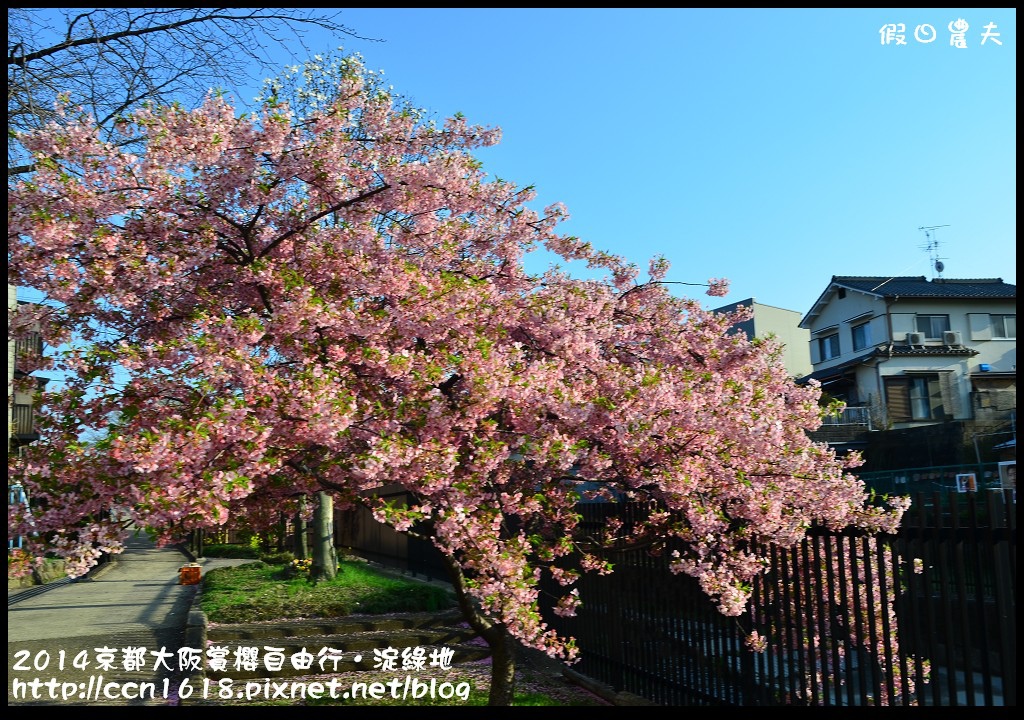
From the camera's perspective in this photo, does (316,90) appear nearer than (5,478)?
No

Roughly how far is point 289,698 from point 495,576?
14.4 feet

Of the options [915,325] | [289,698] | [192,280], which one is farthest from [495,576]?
[915,325]

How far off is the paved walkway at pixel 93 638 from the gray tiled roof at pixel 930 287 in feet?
112

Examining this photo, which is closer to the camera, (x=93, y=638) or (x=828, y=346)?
(x=93, y=638)

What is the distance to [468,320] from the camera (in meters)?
7.16

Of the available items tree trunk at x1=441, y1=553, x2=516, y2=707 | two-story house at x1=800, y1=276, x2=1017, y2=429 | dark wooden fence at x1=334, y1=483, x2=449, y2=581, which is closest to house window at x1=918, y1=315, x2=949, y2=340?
two-story house at x1=800, y1=276, x2=1017, y2=429

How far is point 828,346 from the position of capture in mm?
45094

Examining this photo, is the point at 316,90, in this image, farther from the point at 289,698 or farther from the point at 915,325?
the point at 915,325

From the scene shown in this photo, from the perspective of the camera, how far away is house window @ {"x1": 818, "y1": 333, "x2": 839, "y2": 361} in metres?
44.3

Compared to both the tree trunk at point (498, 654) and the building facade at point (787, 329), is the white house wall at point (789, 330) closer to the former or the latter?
the building facade at point (787, 329)

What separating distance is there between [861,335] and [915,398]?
157 inches

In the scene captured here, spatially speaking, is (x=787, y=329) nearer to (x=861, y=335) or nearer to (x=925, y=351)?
Answer: (x=861, y=335)
